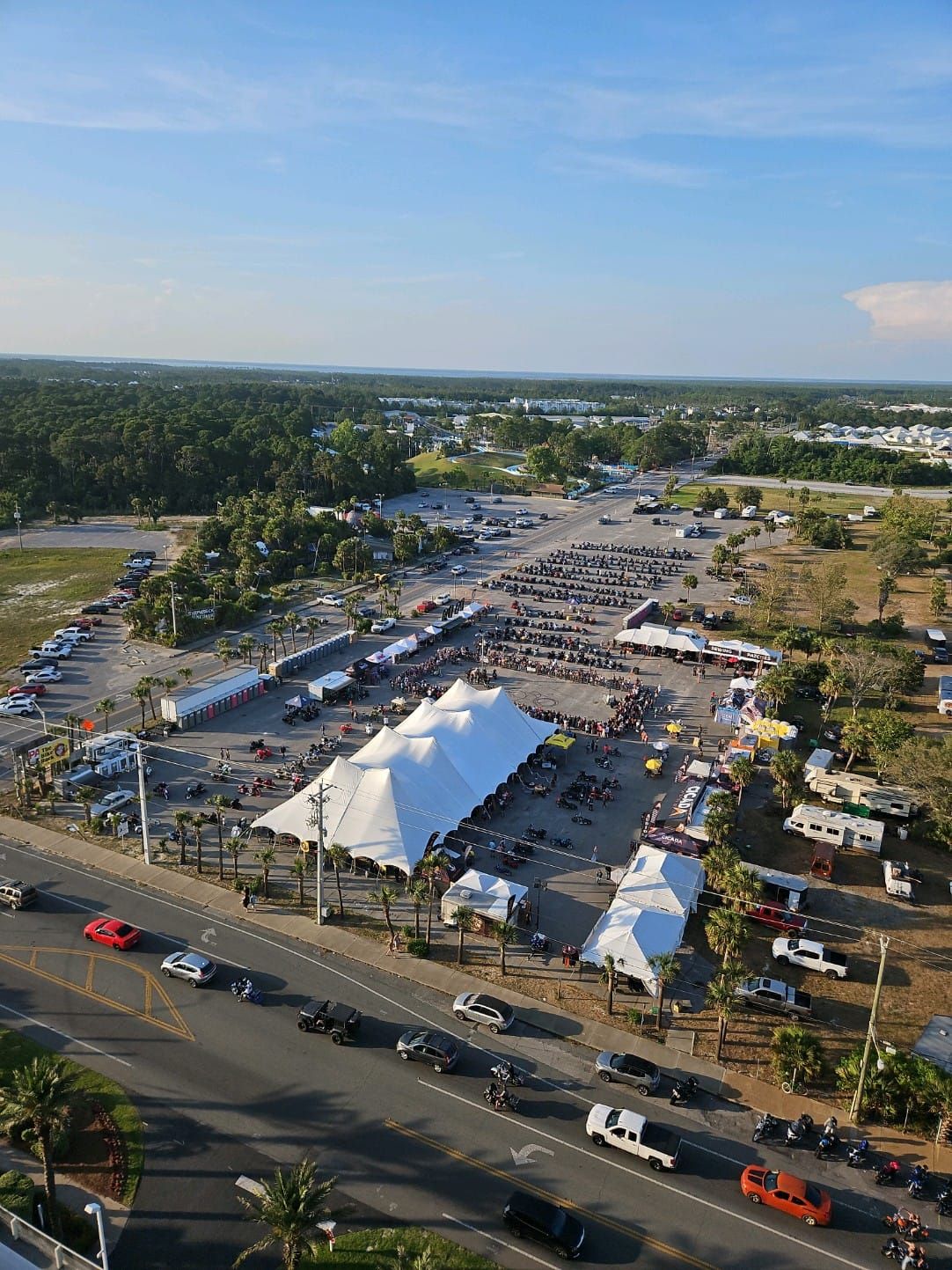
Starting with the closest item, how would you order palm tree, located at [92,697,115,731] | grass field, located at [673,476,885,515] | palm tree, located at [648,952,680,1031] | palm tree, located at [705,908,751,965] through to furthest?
palm tree, located at [648,952,680,1031]
palm tree, located at [705,908,751,965]
palm tree, located at [92,697,115,731]
grass field, located at [673,476,885,515]

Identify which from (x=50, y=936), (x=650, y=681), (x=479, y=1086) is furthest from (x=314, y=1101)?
(x=650, y=681)

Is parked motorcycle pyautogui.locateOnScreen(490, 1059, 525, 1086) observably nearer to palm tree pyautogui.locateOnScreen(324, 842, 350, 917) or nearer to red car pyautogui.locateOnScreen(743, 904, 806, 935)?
palm tree pyautogui.locateOnScreen(324, 842, 350, 917)

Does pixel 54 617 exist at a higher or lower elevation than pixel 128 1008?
higher

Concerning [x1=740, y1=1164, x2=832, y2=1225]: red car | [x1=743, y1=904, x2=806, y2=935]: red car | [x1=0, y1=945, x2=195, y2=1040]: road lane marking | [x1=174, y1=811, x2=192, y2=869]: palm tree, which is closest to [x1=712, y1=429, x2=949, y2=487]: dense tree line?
[x1=743, y1=904, x2=806, y2=935]: red car

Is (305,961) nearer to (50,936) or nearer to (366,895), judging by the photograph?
(366,895)

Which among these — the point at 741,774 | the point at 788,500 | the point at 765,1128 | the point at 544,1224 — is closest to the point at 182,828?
the point at 544,1224

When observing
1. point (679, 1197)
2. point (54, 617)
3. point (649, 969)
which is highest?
point (54, 617)

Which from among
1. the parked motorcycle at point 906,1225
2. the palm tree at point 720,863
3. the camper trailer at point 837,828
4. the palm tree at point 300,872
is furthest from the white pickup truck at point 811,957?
the palm tree at point 300,872
